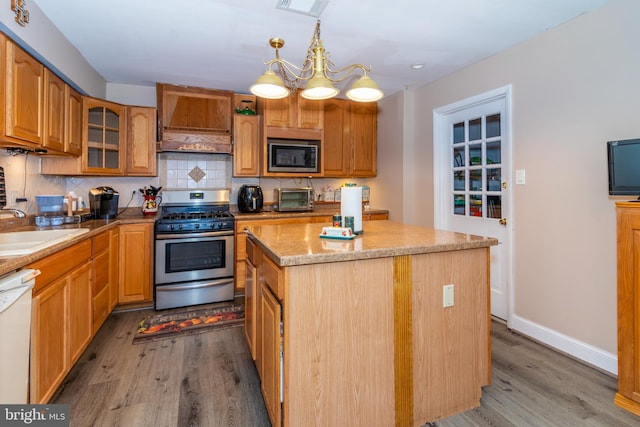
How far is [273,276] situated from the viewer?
4.90 ft

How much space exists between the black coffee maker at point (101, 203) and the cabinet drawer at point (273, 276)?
2150 millimetres

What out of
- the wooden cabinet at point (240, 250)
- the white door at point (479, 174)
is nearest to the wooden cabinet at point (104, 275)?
the wooden cabinet at point (240, 250)

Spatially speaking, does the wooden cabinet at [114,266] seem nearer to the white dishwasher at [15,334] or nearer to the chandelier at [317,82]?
the white dishwasher at [15,334]

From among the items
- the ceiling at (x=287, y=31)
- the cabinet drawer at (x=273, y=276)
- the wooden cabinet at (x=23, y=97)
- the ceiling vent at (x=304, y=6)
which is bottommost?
the cabinet drawer at (x=273, y=276)

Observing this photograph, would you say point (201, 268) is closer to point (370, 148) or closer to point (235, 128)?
point (235, 128)

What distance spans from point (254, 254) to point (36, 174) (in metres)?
2.25

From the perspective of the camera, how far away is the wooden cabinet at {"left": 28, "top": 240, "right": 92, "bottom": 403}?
155 centimetres

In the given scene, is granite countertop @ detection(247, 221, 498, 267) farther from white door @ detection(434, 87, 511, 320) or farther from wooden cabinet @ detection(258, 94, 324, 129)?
wooden cabinet @ detection(258, 94, 324, 129)

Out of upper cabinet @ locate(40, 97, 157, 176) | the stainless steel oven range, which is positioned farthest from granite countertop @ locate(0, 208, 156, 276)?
upper cabinet @ locate(40, 97, 157, 176)

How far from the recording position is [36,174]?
274cm

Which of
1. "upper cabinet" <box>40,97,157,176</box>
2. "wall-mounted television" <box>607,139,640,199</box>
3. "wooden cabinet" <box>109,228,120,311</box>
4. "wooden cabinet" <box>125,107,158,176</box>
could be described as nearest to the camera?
"wall-mounted television" <box>607,139,640,199</box>

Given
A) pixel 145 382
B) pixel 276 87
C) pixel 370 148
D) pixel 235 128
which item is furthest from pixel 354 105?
pixel 145 382

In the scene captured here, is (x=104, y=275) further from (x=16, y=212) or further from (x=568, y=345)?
(x=568, y=345)

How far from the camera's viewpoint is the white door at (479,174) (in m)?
2.85
